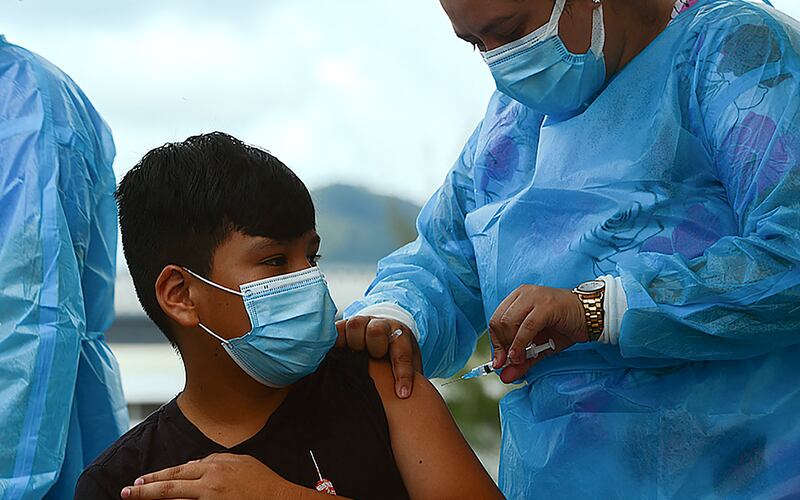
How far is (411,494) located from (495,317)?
31 centimetres

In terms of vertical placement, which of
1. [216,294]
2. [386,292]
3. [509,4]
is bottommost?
[386,292]

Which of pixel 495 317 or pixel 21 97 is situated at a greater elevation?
pixel 21 97

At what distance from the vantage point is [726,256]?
1.46 m

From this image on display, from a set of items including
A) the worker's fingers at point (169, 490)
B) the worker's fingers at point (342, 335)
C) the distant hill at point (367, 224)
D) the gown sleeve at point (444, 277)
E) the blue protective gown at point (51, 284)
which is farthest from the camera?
the distant hill at point (367, 224)

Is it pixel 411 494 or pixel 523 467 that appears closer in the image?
pixel 411 494

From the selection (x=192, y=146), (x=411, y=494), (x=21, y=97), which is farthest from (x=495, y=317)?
(x=21, y=97)

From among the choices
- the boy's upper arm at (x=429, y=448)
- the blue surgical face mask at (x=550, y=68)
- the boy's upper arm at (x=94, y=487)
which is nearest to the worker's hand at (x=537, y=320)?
the boy's upper arm at (x=429, y=448)

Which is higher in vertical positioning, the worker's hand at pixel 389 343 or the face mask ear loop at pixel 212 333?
the face mask ear loop at pixel 212 333

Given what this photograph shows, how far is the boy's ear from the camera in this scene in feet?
5.49

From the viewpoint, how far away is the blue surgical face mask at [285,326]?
1606 mm

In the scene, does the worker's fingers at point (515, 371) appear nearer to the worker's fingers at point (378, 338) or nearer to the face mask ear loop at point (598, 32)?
the worker's fingers at point (378, 338)

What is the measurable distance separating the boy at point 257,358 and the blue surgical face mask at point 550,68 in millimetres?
400

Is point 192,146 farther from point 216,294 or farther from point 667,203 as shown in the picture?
point 667,203

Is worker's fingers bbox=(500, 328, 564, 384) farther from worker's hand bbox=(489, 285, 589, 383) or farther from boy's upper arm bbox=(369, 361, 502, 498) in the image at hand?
boy's upper arm bbox=(369, 361, 502, 498)
